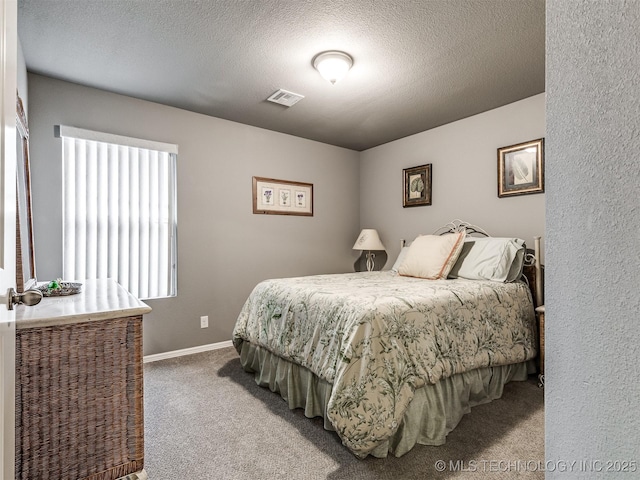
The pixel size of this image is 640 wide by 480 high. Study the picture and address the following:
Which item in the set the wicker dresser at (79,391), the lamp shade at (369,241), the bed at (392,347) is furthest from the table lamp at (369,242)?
the wicker dresser at (79,391)

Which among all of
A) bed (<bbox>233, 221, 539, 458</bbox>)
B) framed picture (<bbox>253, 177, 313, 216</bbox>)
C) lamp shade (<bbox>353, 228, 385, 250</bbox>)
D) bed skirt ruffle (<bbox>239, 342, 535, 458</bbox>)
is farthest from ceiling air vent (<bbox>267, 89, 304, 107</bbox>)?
bed skirt ruffle (<bbox>239, 342, 535, 458</bbox>)

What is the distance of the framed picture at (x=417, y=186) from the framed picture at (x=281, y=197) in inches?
46.6

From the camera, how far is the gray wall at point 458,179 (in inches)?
125

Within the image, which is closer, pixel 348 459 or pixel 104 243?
pixel 348 459

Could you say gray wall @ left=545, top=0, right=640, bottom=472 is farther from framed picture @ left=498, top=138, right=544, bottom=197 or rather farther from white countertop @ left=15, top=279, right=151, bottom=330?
framed picture @ left=498, top=138, right=544, bottom=197

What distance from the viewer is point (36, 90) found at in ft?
8.80

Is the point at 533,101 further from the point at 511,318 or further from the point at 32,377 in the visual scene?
the point at 32,377

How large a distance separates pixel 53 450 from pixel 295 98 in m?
2.87

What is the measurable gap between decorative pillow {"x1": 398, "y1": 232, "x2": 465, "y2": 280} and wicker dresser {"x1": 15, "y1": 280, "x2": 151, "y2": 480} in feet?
7.67

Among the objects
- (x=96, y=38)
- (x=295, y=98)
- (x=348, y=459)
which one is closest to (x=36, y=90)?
(x=96, y=38)

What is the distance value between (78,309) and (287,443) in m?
1.26

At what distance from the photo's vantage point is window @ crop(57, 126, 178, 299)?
2883 mm

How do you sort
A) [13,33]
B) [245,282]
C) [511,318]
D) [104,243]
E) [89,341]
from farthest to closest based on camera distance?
[245,282] < [104,243] < [511,318] < [89,341] < [13,33]

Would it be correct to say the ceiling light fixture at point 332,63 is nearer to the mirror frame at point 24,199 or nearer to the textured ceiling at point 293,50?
the textured ceiling at point 293,50
